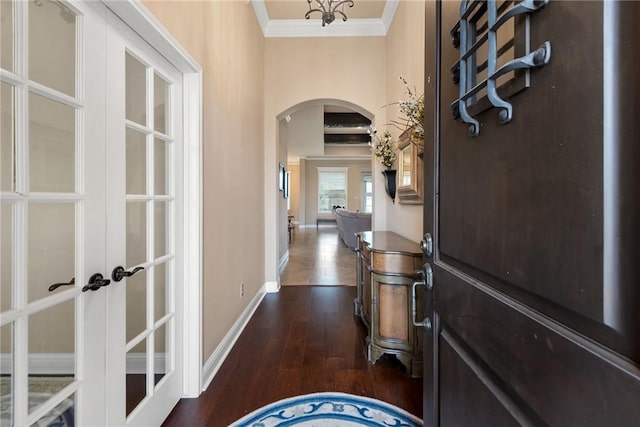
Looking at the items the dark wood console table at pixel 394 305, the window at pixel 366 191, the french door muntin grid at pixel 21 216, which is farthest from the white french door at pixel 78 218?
the window at pixel 366 191

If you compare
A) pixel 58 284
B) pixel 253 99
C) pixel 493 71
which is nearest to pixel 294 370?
pixel 58 284

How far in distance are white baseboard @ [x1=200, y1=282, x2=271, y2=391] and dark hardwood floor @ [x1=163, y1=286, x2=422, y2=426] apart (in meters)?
0.04

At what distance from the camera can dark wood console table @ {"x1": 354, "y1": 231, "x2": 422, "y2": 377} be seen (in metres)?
2.18

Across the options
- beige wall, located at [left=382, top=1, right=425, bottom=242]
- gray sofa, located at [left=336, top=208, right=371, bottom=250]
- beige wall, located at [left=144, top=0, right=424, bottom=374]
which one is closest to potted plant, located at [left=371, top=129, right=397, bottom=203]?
beige wall, located at [left=382, top=1, right=425, bottom=242]

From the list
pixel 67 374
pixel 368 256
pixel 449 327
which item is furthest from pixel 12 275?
pixel 368 256

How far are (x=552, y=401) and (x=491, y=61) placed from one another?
69 cm

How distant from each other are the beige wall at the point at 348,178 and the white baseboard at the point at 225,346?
415 inches

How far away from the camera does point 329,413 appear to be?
5.89 ft

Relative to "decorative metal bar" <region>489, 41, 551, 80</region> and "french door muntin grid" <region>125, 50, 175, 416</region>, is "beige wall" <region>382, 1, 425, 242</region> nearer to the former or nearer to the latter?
"french door muntin grid" <region>125, 50, 175, 416</region>

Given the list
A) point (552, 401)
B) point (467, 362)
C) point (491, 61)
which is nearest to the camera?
point (552, 401)

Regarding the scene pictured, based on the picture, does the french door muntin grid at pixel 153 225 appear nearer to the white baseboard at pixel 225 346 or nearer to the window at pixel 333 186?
the white baseboard at pixel 225 346

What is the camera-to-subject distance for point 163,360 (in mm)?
1729

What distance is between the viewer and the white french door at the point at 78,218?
92 centimetres

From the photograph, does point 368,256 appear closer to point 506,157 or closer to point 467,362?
point 467,362
